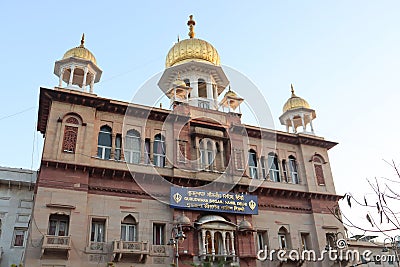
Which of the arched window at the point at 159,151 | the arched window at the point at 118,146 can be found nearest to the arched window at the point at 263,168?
the arched window at the point at 159,151

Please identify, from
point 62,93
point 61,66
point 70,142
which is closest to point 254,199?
point 70,142

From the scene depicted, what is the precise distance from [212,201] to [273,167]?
5.60 m

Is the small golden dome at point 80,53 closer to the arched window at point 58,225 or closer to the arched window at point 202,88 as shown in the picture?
the arched window at point 202,88

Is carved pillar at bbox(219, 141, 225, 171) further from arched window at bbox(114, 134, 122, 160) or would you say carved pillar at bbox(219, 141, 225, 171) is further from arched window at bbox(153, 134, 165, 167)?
arched window at bbox(114, 134, 122, 160)

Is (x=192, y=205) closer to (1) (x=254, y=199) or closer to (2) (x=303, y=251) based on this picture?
(1) (x=254, y=199)

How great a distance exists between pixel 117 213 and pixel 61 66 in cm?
918

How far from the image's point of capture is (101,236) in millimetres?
18219

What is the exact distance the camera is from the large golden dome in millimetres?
28505

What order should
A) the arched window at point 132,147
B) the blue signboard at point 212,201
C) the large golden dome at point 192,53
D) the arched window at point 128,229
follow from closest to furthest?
the arched window at point 128,229 < the blue signboard at point 212,201 < the arched window at point 132,147 < the large golden dome at point 192,53

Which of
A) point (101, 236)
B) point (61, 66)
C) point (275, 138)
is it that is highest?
point (61, 66)

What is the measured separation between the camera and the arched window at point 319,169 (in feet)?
82.0

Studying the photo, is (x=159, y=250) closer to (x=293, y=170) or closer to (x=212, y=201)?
(x=212, y=201)

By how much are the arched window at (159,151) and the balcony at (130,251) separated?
182 inches

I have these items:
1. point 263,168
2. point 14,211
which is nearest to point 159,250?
point 263,168
